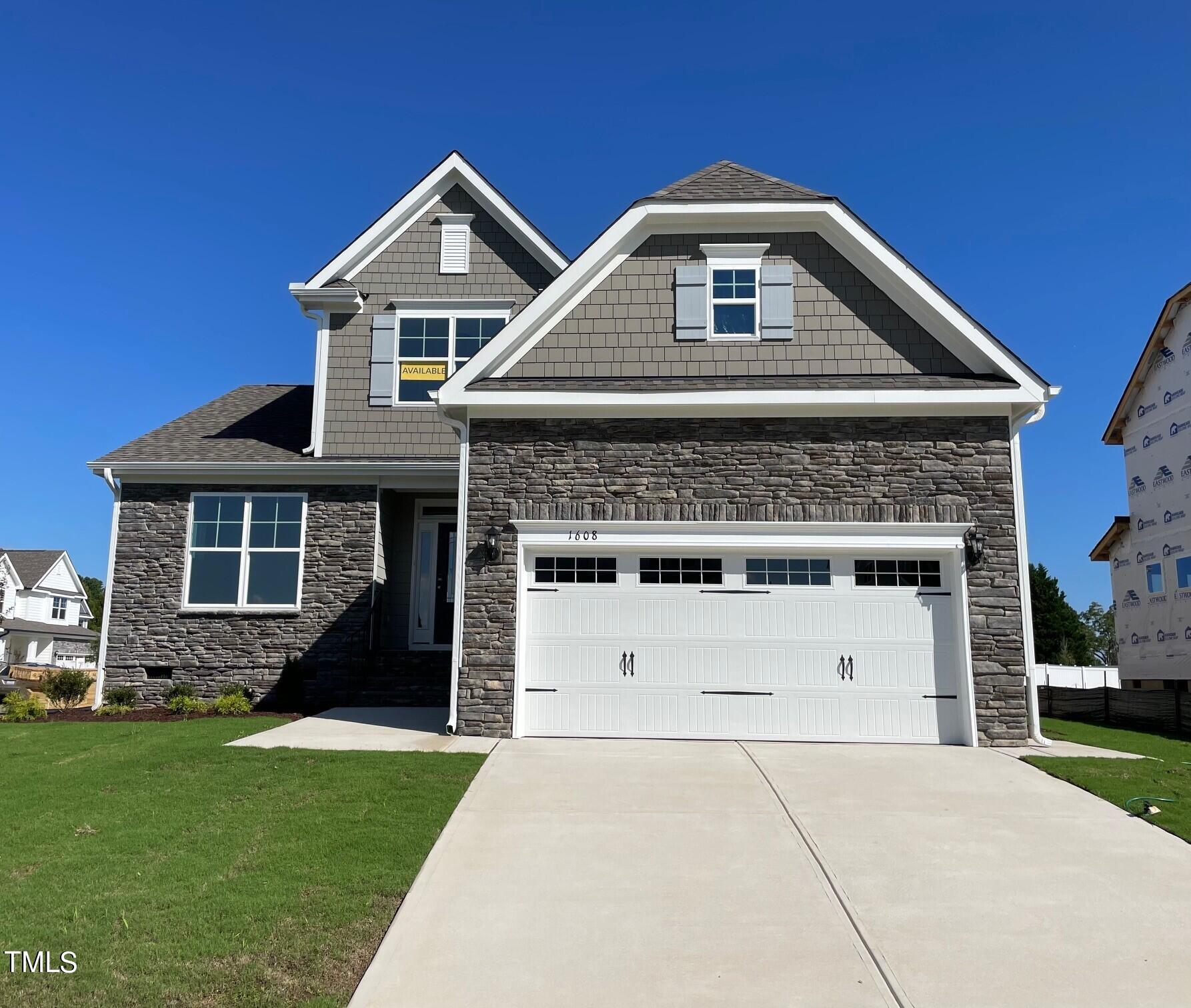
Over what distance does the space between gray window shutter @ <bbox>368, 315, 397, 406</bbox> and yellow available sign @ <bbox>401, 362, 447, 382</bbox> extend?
0.26 m

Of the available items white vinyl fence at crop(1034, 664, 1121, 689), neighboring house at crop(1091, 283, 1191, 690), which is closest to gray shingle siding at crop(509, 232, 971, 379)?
neighboring house at crop(1091, 283, 1191, 690)

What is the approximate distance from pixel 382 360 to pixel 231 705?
6270 millimetres

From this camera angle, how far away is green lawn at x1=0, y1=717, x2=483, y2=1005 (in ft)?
14.5

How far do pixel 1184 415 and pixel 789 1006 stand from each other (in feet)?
70.3

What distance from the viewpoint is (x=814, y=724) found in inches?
435

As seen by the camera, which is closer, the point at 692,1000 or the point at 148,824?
the point at 692,1000

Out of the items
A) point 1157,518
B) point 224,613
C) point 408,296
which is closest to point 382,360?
point 408,296

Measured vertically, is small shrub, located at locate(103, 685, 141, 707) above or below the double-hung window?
below

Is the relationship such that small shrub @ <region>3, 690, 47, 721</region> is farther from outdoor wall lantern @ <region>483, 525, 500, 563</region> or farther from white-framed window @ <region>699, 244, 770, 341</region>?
white-framed window @ <region>699, 244, 770, 341</region>

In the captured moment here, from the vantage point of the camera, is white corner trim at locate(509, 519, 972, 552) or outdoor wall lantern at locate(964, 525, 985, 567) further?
white corner trim at locate(509, 519, 972, 552)

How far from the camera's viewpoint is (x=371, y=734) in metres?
11.2

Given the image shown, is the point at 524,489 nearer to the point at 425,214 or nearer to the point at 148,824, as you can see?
the point at 148,824

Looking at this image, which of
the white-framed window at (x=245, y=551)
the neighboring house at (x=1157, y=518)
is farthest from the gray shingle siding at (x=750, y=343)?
the neighboring house at (x=1157, y=518)

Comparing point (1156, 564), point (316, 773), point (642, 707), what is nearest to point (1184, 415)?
point (1156, 564)
